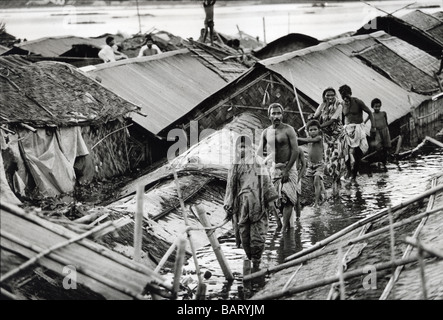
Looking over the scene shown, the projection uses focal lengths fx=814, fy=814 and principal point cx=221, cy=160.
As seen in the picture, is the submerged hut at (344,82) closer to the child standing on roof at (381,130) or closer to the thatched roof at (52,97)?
the child standing on roof at (381,130)

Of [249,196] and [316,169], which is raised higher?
[249,196]

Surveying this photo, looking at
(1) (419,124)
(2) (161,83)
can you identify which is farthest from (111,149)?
(1) (419,124)

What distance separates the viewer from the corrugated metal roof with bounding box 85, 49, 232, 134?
626 inches

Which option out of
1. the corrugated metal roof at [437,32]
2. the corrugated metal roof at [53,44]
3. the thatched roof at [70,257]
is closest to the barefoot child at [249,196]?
the thatched roof at [70,257]

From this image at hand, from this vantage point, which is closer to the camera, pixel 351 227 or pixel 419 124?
pixel 351 227

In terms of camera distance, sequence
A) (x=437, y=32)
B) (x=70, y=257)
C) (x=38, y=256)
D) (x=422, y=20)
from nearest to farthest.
→ (x=38, y=256)
(x=70, y=257)
(x=437, y=32)
(x=422, y=20)

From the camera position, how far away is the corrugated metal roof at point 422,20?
24.0 meters

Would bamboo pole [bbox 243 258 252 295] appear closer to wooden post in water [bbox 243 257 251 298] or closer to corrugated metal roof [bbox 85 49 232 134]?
wooden post in water [bbox 243 257 251 298]

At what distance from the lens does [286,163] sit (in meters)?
10.1

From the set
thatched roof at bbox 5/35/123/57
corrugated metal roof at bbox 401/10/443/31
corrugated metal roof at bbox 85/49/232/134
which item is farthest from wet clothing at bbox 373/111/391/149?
thatched roof at bbox 5/35/123/57

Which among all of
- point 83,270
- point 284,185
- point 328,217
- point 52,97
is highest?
point 83,270

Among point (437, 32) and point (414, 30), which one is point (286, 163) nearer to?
point (414, 30)

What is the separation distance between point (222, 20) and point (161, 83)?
4433 cm

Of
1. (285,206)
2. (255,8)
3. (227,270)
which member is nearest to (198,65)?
(285,206)
